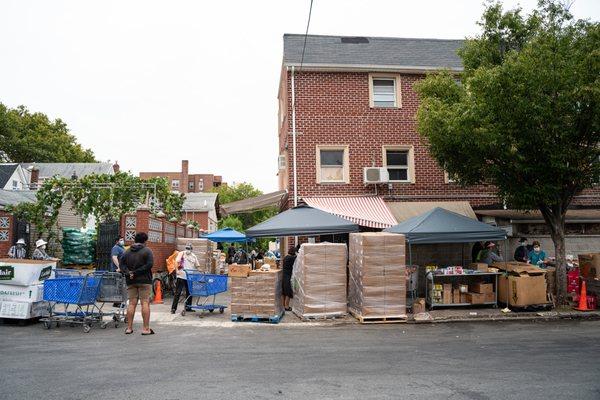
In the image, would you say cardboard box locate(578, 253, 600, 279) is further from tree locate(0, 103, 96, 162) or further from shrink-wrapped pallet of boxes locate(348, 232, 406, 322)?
tree locate(0, 103, 96, 162)

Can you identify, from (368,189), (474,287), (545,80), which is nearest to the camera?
(545,80)

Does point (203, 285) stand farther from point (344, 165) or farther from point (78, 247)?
point (78, 247)

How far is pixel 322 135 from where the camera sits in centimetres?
1798

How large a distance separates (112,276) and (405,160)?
457 inches

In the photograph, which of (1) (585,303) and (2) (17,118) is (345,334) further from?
(2) (17,118)

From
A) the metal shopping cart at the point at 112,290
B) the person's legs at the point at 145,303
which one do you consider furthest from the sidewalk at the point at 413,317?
the person's legs at the point at 145,303

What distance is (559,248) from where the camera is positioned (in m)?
13.3

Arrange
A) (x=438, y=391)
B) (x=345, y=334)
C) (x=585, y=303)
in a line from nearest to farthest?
(x=438, y=391)
(x=345, y=334)
(x=585, y=303)

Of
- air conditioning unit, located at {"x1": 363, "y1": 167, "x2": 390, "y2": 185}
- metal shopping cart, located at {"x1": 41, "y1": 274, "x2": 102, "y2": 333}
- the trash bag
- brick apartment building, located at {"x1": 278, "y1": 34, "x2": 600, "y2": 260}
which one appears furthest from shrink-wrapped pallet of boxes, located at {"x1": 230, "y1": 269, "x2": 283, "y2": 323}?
the trash bag

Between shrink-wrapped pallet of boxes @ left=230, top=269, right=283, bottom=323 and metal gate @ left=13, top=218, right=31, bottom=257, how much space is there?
884cm

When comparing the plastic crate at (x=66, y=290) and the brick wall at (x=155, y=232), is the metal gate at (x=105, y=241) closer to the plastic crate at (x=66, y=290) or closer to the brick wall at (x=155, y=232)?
the brick wall at (x=155, y=232)

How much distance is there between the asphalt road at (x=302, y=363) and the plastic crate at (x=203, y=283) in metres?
1.72

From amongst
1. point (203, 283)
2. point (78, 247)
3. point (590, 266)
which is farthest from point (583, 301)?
point (78, 247)

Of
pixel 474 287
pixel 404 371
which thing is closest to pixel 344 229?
pixel 474 287
